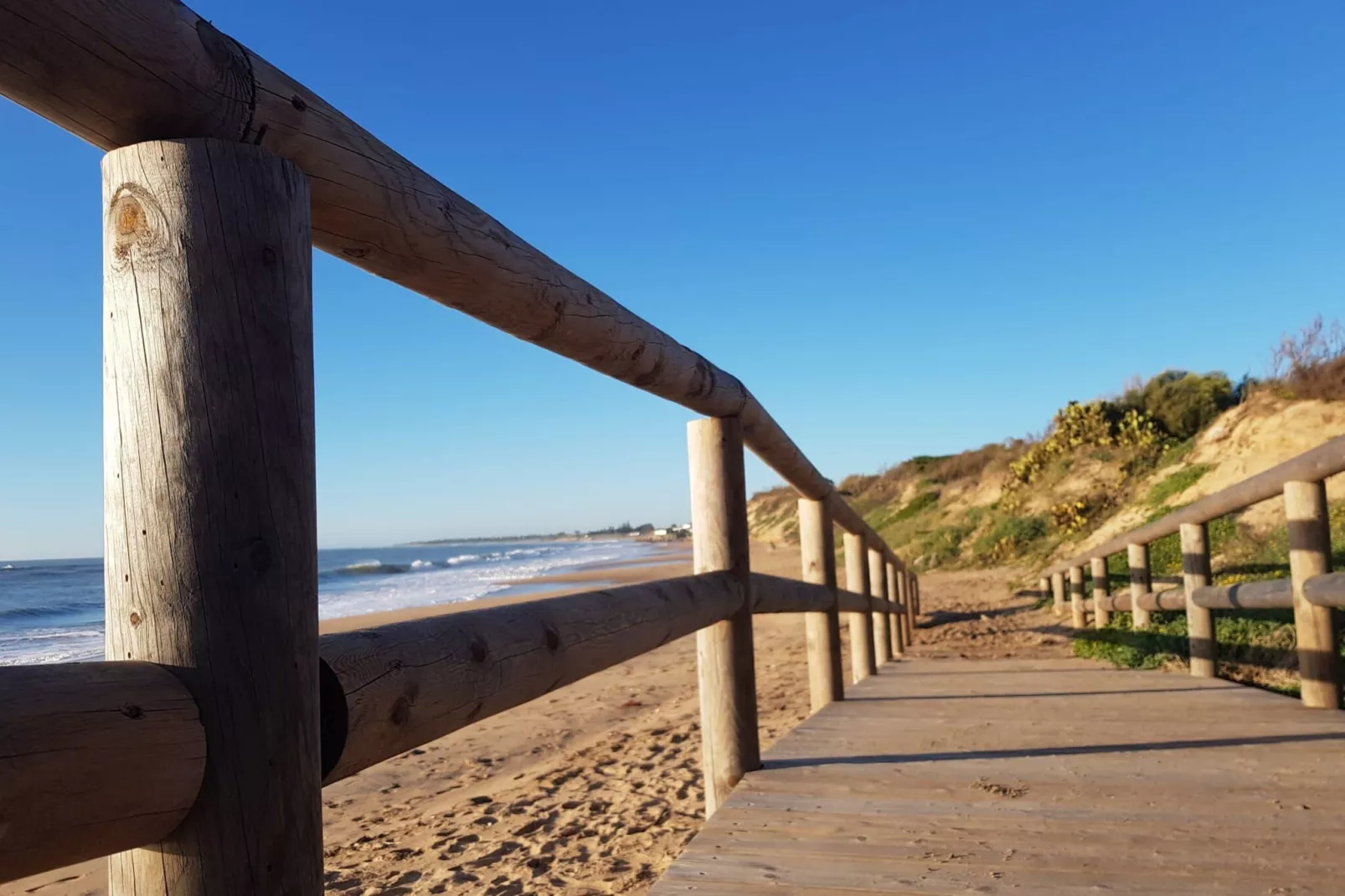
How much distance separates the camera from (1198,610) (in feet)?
15.0

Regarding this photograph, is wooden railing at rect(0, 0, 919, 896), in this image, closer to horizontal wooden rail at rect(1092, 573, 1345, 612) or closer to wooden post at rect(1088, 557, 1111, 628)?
horizontal wooden rail at rect(1092, 573, 1345, 612)

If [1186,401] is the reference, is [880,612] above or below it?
below

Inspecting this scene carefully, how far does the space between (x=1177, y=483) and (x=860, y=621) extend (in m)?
8.53

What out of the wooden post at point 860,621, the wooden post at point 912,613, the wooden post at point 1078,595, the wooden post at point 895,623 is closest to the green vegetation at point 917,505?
the wooden post at point 912,613

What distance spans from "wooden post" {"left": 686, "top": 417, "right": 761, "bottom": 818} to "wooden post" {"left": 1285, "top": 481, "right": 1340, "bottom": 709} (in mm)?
2125

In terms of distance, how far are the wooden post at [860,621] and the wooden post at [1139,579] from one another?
1755mm

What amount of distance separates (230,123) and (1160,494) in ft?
43.4

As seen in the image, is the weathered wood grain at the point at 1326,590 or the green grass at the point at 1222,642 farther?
the green grass at the point at 1222,642

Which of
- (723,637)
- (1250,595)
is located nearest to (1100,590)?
(1250,595)

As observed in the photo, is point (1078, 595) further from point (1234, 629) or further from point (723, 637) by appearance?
point (723, 637)

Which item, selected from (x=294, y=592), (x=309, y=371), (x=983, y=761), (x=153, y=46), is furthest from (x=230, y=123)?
(x=983, y=761)

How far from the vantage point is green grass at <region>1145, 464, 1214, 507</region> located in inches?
456

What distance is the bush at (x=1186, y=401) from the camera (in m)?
16.6

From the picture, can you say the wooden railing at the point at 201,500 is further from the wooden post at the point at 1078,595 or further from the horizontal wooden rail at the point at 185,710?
the wooden post at the point at 1078,595
